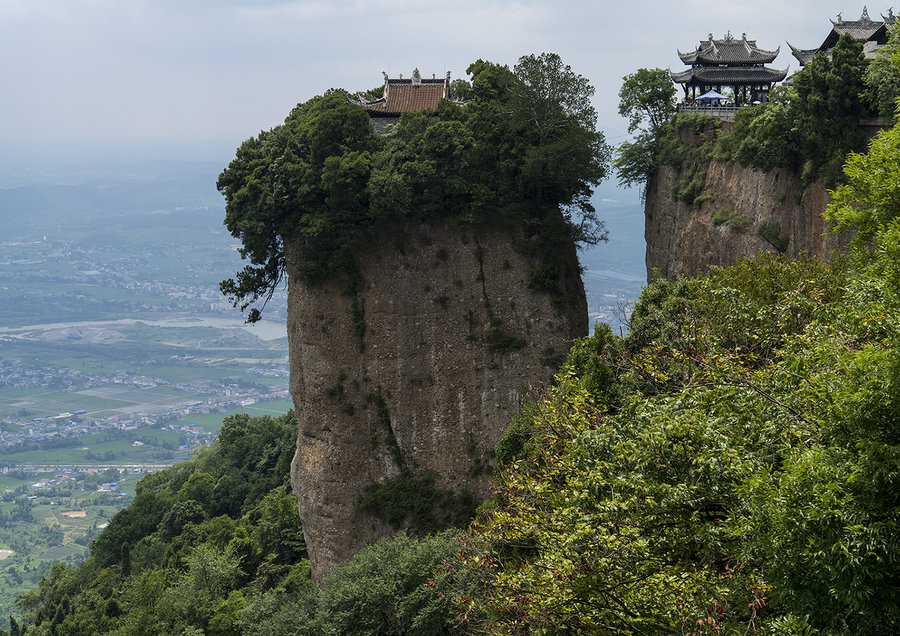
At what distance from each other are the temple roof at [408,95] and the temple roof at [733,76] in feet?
37.0

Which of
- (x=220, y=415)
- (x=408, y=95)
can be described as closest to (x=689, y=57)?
(x=408, y=95)

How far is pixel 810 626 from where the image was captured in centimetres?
1017

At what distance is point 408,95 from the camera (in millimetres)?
38906

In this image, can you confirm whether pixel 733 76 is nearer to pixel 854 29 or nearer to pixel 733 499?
pixel 854 29

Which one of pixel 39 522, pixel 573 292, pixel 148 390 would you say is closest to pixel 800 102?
pixel 573 292

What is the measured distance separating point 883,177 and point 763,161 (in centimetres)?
1680

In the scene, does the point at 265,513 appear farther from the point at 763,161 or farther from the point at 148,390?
the point at 148,390

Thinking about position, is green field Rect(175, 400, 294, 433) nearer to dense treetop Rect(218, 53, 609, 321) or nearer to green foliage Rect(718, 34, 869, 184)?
dense treetop Rect(218, 53, 609, 321)

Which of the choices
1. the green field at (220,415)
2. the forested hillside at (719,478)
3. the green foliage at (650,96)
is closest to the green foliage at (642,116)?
the green foliage at (650,96)

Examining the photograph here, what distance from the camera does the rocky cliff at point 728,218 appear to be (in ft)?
91.6

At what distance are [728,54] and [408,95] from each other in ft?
47.4

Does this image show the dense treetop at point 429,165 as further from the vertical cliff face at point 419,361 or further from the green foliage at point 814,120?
the green foliage at point 814,120

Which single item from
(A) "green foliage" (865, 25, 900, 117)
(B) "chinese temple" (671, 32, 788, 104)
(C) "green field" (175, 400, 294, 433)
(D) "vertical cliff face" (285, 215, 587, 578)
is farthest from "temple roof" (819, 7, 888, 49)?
(C) "green field" (175, 400, 294, 433)

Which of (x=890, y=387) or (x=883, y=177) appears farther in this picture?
(x=883, y=177)
